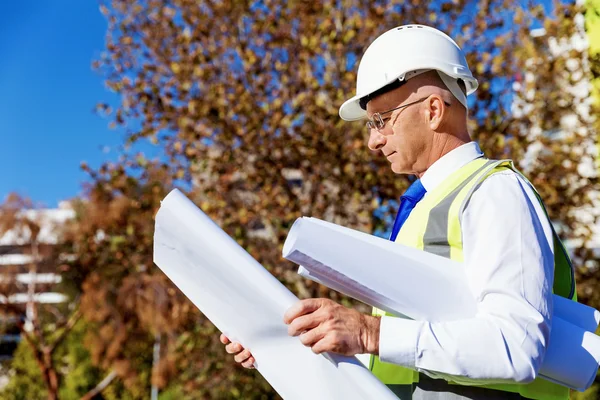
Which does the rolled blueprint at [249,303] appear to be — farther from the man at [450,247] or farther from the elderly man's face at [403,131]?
the elderly man's face at [403,131]

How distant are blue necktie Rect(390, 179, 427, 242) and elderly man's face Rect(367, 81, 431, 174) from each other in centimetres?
6

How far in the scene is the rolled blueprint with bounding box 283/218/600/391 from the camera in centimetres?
148

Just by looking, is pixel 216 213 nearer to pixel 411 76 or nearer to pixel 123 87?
pixel 123 87

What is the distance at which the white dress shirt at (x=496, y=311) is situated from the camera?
139 cm

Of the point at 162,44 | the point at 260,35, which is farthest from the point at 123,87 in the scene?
the point at 260,35

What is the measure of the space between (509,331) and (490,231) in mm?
221

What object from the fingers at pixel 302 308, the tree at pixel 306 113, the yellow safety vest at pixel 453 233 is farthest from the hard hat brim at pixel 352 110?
the tree at pixel 306 113

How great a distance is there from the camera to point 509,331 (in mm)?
1395

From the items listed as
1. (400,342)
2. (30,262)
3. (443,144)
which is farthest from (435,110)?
(30,262)

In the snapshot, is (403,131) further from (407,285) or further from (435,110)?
(407,285)

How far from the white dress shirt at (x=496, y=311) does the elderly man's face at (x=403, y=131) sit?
368 millimetres

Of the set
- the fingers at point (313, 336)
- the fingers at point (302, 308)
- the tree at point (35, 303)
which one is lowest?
the fingers at point (313, 336)

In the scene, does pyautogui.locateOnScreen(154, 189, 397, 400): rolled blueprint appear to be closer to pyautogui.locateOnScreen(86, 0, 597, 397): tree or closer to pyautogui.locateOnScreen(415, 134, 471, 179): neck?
pyautogui.locateOnScreen(415, 134, 471, 179): neck

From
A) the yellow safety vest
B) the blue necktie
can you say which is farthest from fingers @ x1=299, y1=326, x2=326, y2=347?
the blue necktie
